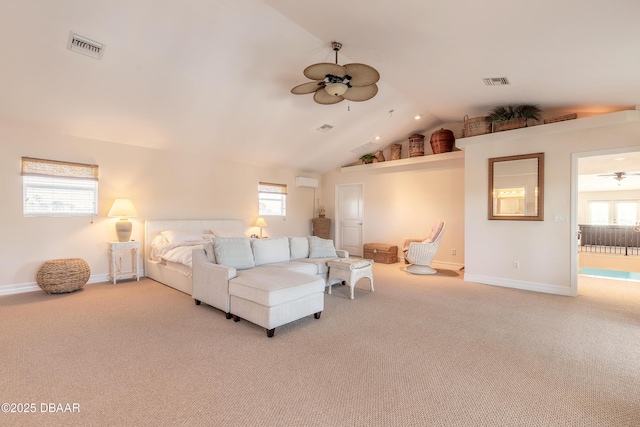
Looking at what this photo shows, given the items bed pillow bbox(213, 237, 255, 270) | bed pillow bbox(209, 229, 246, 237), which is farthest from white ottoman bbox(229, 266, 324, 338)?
bed pillow bbox(209, 229, 246, 237)

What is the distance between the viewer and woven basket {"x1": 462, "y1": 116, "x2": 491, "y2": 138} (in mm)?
5111

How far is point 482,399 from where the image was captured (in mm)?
1918

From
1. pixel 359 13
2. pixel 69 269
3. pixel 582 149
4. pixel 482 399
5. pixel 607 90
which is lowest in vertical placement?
pixel 482 399

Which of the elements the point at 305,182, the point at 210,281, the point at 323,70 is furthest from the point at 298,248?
the point at 305,182

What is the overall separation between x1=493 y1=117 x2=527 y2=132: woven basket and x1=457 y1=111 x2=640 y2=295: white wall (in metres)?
0.08

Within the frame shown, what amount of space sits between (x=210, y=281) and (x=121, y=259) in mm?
2705

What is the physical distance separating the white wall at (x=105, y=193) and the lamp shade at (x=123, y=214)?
0.30 m

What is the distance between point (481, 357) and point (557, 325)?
4.66ft

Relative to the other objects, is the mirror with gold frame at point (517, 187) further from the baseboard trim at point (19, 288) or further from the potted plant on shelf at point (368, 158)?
the baseboard trim at point (19, 288)

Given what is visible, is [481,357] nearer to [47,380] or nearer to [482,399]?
[482,399]

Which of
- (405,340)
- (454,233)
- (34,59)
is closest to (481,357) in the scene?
(405,340)

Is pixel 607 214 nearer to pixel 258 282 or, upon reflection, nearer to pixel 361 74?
pixel 361 74

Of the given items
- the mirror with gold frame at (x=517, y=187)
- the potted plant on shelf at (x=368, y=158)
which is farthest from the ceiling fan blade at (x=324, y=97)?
the potted plant on shelf at (x=368, y=158)

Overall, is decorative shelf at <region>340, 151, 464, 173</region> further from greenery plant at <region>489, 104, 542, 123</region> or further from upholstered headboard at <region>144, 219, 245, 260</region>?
upholstered headboard at <region>144, 219, 245, 260</region>
